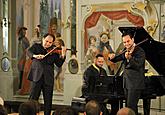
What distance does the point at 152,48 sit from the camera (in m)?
6.96

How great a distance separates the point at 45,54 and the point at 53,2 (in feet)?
13.1

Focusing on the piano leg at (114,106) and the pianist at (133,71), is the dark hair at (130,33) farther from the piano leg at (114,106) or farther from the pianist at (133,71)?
the piano leg at (114,106)

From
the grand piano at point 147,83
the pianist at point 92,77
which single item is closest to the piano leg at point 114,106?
the grand piano at point 147,83

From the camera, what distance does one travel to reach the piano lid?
668 cm

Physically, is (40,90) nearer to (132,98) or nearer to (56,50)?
(56,50)

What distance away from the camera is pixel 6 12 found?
11297 millimetres

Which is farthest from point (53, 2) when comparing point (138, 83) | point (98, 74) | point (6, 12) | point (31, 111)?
point (31, 111)

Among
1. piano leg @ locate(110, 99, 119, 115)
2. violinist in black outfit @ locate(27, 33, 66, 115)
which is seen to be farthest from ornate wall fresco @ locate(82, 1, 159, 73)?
violinist in black outfit @ locate(27, 33, 66, 115)

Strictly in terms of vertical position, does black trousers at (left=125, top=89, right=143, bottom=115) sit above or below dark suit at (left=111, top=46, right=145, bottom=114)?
below

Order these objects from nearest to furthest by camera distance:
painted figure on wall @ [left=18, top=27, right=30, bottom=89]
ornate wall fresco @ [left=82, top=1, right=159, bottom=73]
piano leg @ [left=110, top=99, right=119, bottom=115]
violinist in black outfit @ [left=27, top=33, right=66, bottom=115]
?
violinist in black outfit @ [left=27, top=33, right=66, bottom=115] → piano leg @ [left=110, top=99, right=119, bottom=115] → ornate wall fresco @ [left=82, top=1, right=159, bottom=73] → painted figure on wall @ [left=18, top=27, right=30, bottom=89]

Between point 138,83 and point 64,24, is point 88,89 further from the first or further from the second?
point 64,24

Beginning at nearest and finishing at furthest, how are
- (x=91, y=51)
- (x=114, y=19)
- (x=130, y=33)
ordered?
(x=130, y=33) → (x=114, y=19) → (x=91, y=51)

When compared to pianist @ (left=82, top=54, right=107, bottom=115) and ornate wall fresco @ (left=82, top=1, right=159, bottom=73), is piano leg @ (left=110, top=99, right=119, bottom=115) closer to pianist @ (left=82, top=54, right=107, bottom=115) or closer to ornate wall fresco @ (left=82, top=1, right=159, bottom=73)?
pianist @ (left=82, top=54, right=107, bottom=115)

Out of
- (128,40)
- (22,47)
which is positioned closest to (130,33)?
(128,40)
